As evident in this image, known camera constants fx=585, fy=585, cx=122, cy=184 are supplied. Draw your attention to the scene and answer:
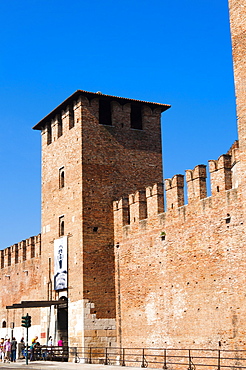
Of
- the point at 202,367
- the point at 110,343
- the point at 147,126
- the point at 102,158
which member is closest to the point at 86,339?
the point at 110,343

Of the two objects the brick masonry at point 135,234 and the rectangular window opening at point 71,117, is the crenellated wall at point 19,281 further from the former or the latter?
the rectangular window opening at point 71,117

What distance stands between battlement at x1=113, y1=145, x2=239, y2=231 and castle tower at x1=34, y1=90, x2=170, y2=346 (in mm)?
895

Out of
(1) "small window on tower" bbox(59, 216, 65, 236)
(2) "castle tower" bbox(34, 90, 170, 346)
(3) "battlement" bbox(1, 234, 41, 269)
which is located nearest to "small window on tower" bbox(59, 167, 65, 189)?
(2) "castle tower" bbox(34, 90, 170, 346)

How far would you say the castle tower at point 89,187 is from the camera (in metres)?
20.6

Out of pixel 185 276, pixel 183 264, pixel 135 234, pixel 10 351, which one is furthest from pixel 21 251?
pixel 185 276

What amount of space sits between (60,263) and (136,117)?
6596mm

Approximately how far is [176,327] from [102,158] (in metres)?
7.25

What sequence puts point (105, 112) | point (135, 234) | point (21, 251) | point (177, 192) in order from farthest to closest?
1. point (21, 251)
2. point (105, 112)
3. point (135, 234)
4. point (177, 192)

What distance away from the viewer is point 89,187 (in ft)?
70.2

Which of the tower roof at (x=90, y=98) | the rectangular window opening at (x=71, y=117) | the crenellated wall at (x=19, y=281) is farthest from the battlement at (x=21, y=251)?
the rectangular window opening at (x=71, y=117)

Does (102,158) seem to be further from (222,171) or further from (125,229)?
(222,171)

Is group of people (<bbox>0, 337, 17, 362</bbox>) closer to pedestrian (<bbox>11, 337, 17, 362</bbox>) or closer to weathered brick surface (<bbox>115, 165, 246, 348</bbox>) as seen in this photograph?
pedestrian (<bbox>11, 337, 17, 362</bbox>)

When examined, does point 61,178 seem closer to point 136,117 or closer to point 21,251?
point 136,117

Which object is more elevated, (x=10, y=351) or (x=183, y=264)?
(x=183, y=264)
